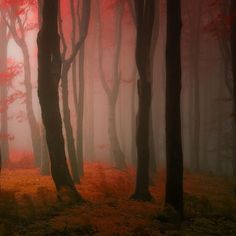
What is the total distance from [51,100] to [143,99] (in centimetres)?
299

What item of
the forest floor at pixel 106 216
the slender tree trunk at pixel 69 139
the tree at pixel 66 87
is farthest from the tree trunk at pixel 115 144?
the forest floor at pixel 106 216

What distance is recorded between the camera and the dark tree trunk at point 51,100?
11664mm

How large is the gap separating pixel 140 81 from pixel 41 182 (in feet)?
21.9

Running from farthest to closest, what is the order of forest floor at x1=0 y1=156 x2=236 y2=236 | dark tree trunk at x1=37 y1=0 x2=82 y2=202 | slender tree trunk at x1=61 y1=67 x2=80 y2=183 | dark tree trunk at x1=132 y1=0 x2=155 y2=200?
1. slender tree trunk at x1=61 y1=67 x2=80 y2=183
2. dark tree trunk at x1=132 y1=0 x2=155 y2=200
3. dark tree trunk at x1=37 y1=0 x2=82 y2=202
4. forest floor at x1=0 y1=156 x2=236 y2=236

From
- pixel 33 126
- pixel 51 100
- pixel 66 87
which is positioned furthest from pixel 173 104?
pixel 33 126

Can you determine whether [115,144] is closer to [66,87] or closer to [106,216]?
[66,87]

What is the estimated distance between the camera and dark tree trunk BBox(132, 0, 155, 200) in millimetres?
12398

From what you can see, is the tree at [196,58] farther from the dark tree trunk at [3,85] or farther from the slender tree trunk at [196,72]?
the dark tree trunk at [3,85]

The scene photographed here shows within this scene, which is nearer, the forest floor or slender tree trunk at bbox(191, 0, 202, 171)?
the forest floor

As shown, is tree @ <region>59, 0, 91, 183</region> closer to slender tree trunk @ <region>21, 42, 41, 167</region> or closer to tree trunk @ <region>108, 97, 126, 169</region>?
slender tree trunk @ <region>21, 42, 41, 167</region>

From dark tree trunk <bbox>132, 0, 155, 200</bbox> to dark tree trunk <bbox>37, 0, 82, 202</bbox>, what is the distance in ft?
7.53

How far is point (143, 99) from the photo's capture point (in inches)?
496

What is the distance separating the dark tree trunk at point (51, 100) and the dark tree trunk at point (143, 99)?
90.4 inches

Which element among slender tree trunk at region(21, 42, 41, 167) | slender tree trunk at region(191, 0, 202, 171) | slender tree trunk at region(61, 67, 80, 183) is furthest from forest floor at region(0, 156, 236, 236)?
slender tree trunk at region(191, 0, 202, 171)
